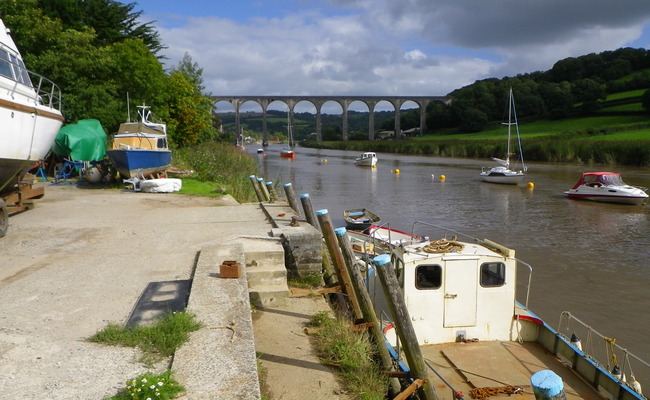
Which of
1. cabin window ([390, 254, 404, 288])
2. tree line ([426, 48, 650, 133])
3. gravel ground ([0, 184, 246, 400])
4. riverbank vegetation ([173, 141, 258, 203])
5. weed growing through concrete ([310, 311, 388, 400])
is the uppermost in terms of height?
tree line ([426, 48, 650, 133])

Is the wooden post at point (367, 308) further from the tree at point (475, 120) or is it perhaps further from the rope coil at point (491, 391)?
the tree at point (475, 120)

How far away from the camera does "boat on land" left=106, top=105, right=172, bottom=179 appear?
19.0 metres

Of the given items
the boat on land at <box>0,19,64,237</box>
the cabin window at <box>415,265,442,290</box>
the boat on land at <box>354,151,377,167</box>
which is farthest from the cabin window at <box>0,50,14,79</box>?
the boat on land at <box>354,151,377,167</box>

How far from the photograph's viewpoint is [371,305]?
729 centimetres

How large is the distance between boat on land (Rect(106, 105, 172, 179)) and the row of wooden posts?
11.8 m

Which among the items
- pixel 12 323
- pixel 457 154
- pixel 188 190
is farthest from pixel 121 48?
pixel 457 154

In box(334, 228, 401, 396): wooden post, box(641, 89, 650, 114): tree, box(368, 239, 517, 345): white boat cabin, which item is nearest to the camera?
box(334, 228, 401, 396): wooden post

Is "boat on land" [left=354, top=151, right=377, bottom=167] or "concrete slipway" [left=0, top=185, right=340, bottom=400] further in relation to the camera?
"boat on land" [left=354, top=151, right=377, bottom=167]

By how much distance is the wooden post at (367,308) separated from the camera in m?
6.79

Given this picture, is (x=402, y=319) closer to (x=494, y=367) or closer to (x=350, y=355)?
(x=350, y=355)

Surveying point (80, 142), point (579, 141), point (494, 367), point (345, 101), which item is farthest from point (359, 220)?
point (345, 101)

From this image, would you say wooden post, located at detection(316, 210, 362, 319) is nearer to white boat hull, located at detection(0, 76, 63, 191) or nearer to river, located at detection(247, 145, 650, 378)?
river, located at detection(247, 145, 650, 378)

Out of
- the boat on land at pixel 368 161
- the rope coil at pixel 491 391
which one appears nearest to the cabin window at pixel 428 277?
the rope coil at pixel 491 391

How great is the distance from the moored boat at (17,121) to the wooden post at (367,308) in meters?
7.28
